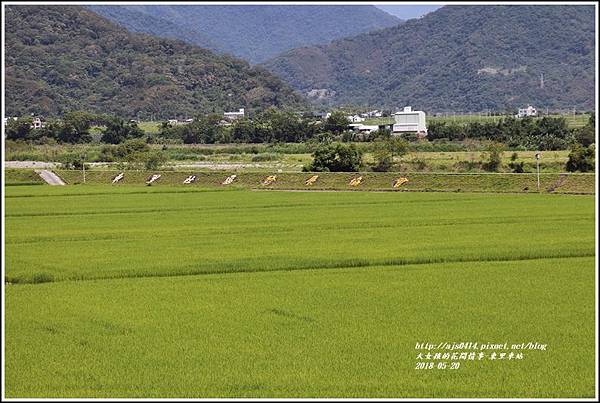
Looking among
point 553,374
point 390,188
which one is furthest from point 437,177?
point 553,374

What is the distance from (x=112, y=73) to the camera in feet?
444

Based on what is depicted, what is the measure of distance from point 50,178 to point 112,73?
90.3 meters

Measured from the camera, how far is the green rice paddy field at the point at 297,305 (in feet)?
28.5

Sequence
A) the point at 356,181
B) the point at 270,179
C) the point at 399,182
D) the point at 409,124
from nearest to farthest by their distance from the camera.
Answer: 1. the point at 399,182
2. the point at 356,181
3. the point at 270,179
4. the point at 409,124

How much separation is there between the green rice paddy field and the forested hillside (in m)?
89.3

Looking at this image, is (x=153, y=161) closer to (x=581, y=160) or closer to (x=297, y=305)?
(x=581, y=160)

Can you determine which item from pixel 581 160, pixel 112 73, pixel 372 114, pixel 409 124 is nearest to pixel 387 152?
pixel 581 160

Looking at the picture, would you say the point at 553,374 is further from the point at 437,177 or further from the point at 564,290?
the point at 437,177

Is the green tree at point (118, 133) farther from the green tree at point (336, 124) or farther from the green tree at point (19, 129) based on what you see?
the green tree at point (336, 124)

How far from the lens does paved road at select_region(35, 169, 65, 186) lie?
47.1 meters

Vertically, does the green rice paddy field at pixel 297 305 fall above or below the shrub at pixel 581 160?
above

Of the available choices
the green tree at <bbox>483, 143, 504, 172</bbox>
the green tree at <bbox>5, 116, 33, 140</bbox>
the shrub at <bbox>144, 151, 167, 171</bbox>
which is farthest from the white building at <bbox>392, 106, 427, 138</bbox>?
the green tree at <bbox>483, 143, 504, 172</bbox>

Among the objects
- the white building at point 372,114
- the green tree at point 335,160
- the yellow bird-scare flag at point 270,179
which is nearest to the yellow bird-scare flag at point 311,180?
the yellow bird-scare flag at point 270,179

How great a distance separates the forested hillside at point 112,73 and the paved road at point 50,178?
56654mm
